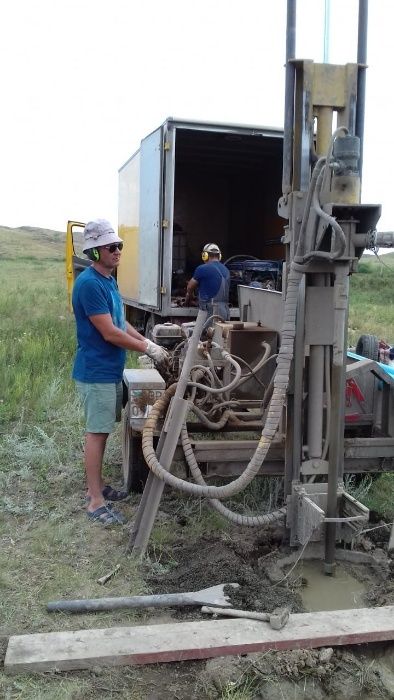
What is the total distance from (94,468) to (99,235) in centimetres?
145

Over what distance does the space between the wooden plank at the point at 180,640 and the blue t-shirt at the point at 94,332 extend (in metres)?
1.74

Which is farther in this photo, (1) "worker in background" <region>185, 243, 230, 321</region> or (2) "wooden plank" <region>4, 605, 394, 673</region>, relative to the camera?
(1) "worker in background" <region>185, 243, 230, 321</region>

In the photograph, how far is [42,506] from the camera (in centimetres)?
450

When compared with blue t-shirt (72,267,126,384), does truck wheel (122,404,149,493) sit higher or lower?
lower

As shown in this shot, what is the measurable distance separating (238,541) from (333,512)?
69cm

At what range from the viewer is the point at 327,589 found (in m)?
3.49

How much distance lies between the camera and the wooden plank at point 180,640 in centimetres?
274

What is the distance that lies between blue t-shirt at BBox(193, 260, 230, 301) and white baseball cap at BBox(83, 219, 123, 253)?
12.2 feet

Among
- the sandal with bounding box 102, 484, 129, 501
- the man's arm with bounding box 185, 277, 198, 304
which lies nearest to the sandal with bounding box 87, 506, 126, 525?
→ the sandal with bounding box 102, 484, 129, 501

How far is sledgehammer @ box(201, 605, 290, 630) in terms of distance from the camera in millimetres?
2922

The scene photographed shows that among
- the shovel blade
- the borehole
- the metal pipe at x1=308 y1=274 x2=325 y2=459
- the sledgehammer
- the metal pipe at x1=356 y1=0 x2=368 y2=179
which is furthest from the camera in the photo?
the metal pipe at x1=308 y1=274 x2=325 y2=459

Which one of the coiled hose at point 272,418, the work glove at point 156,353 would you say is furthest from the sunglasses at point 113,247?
the coiled hose at point 272,418

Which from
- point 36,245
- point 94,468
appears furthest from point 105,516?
point 36,245

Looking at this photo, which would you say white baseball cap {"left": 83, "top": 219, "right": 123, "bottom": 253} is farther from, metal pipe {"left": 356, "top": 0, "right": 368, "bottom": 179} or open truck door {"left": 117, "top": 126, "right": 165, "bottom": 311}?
open truck door {"left": 117, "top": 126, "right": 165, "bottom": 311}
